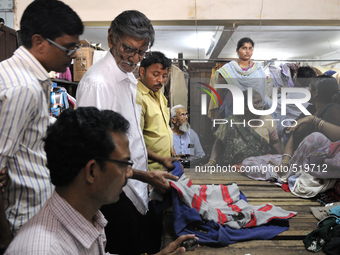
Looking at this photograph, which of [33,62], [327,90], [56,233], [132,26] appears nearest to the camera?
[56,233]

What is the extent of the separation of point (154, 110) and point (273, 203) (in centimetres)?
136

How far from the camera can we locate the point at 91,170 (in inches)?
32.9

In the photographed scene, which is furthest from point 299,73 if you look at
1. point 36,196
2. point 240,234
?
point 36,196

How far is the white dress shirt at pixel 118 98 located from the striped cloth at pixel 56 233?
683 mm

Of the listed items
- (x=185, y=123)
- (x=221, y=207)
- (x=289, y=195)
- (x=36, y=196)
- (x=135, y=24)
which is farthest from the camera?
(x=185, y=123)

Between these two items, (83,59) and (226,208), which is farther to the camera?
(83,59)

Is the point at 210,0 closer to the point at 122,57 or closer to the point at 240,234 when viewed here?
the point at 122,57

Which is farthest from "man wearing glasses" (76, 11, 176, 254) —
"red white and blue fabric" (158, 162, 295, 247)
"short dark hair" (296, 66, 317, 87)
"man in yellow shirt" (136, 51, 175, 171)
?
"short dark hair" (296, 66, 317, 87)

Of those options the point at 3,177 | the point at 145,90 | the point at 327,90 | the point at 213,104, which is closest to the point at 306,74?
the point at 327,90

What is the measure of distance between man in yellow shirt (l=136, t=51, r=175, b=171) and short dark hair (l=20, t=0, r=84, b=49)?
3.54 feet

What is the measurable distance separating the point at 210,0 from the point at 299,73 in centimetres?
168

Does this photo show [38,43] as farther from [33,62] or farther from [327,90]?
[327,90]

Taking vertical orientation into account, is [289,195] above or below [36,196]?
below

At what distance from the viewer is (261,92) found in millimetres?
3912
